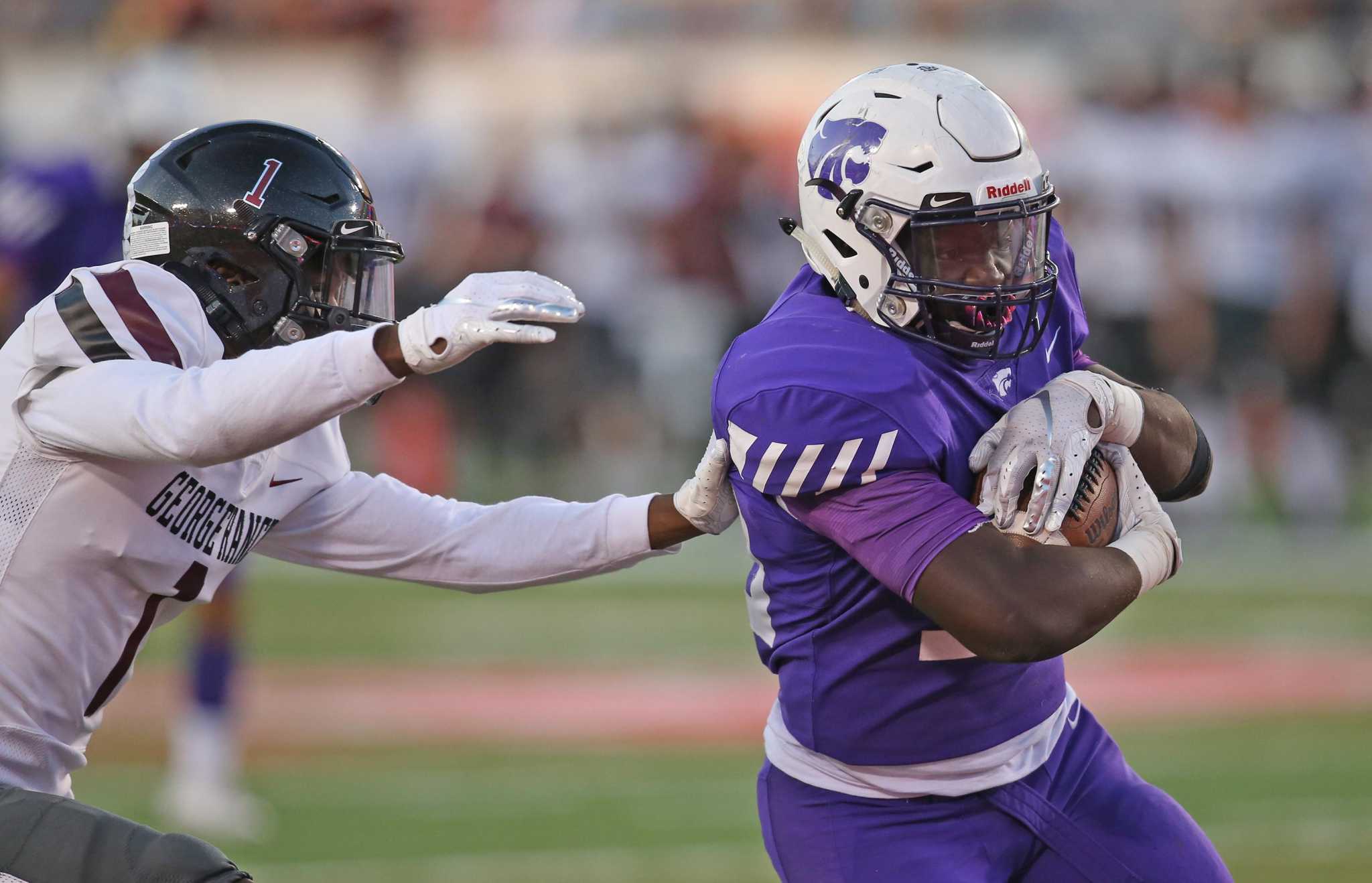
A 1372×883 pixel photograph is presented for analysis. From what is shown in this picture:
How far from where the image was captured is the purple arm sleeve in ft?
9.39

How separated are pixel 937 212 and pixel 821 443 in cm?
48

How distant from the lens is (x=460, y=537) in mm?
3648

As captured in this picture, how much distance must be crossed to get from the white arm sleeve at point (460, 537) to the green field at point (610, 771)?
217 cm

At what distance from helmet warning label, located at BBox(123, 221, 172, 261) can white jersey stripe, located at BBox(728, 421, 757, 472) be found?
3.50 feet

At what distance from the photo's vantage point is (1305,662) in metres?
8.77

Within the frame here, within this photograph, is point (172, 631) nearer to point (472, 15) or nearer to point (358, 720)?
point (358, 720)

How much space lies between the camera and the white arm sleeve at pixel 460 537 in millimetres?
3617

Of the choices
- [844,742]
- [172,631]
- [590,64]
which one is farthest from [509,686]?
[590,64]

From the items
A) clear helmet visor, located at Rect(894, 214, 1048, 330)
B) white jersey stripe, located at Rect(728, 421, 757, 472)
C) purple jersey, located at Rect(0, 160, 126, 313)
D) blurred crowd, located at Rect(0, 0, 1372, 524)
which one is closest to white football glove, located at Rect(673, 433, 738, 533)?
white jersey stripe, located at Rect(728, 421, 757, 472)

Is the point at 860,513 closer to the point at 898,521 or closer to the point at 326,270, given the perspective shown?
the point at 898,521

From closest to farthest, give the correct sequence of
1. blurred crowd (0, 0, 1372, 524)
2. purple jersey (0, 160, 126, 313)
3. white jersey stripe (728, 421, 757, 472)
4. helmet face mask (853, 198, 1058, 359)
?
white jersey stripe (728, 421, 757, 472)
helmet face mask (853, 198, 1058, 359)
purple jersey (0, 160, 126, 313)
blurred crowd (0, 0, 1372, 524)

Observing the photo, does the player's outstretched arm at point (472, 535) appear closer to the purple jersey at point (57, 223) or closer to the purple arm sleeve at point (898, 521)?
the purple arm sleeve at point (898, 521)

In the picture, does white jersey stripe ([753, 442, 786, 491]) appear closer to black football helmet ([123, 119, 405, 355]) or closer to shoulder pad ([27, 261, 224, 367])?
black football helmet ([123, 119, 405, 355])

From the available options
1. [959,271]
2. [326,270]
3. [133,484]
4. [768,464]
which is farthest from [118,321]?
[959,271]
